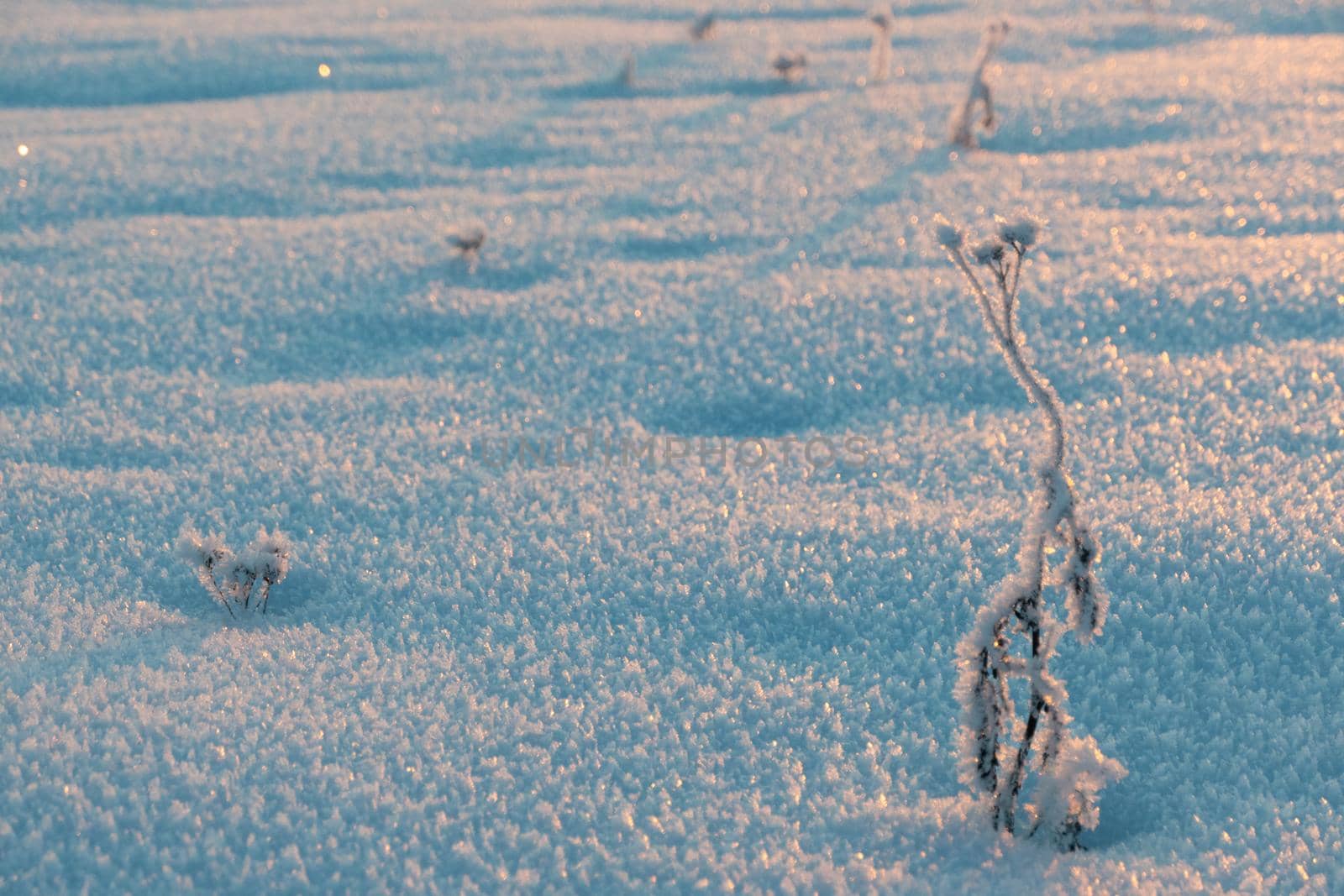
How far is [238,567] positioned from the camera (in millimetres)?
1967

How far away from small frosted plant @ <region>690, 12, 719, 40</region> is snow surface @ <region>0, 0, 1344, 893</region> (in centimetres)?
194

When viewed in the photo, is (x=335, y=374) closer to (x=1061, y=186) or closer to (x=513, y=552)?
(x=513, y=552)

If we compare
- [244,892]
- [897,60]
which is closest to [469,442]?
[244,892]

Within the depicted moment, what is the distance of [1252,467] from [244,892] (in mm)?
2048

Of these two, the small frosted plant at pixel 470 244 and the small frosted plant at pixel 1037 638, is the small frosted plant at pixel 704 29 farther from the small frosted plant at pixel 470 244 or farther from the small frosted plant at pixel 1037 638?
the small frosted plant at pixel 1037 638

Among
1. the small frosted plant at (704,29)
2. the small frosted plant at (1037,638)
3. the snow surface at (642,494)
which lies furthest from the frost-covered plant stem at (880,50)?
the small frosted plant at (1037,638)

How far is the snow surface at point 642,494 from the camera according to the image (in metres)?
1.56

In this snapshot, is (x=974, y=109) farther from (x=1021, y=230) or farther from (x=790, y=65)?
(x=1021, y=230)

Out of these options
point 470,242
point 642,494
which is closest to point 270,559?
point 642,494

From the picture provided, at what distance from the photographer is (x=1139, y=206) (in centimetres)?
396

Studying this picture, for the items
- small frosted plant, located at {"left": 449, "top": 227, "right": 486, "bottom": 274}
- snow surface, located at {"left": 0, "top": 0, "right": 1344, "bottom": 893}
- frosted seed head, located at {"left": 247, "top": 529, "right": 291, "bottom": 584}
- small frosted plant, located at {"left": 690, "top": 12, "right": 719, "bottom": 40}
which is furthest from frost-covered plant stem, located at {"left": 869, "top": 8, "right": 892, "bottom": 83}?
frosted seed head, located at {"left": 247, "top": 529, "right": 291, "bottom": 584}

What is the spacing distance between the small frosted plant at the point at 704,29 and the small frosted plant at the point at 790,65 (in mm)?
1015

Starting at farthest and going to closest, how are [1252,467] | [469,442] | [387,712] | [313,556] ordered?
[469,442]
[1252,467]
[313,556]
[387,712]

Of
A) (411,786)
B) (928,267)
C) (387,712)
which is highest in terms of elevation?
(928,267)
